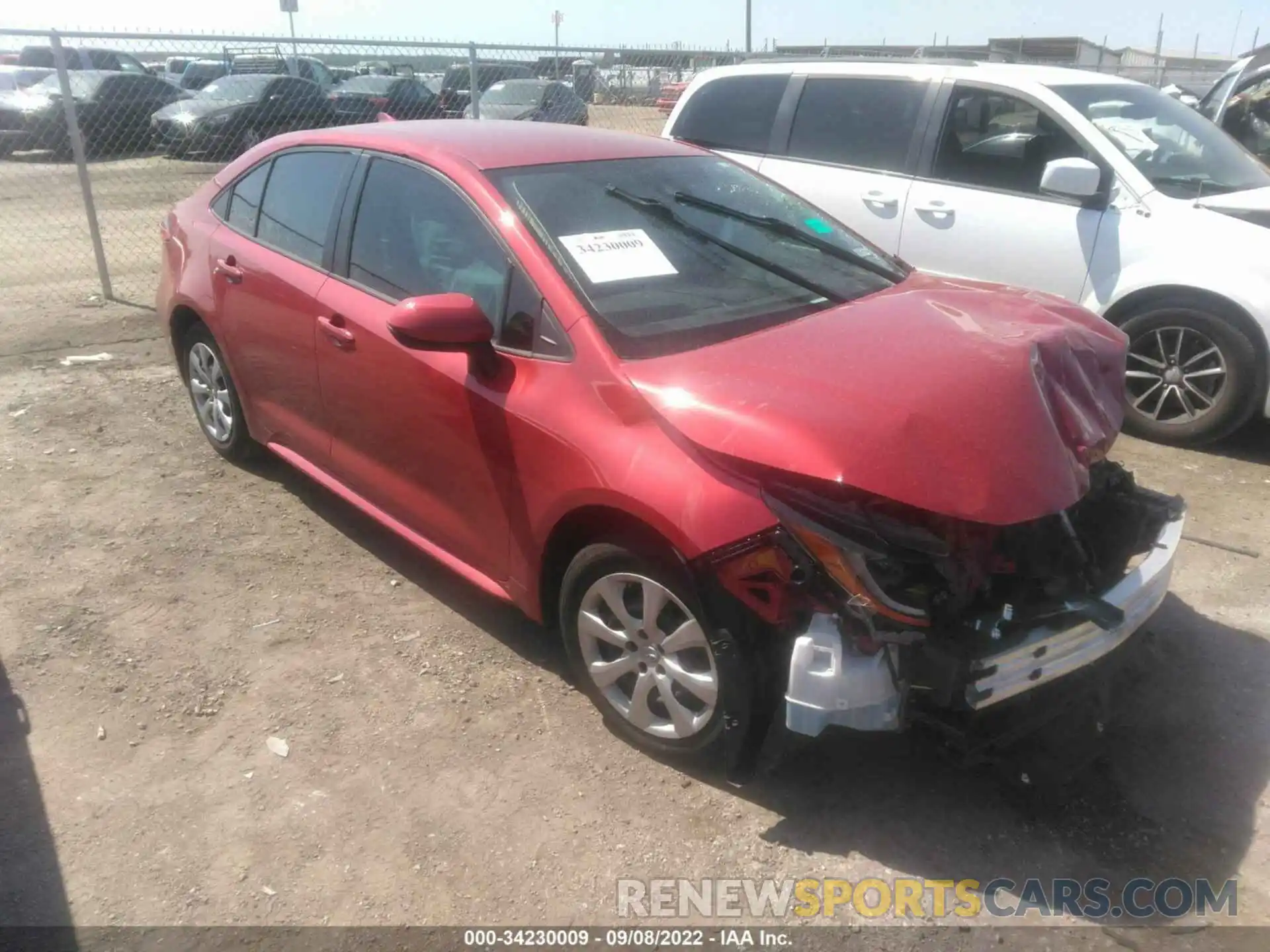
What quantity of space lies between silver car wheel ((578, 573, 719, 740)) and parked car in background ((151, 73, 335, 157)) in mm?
14082

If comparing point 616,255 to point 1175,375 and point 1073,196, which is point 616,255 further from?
point 1175,375

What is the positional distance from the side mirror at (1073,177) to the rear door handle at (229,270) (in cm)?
394

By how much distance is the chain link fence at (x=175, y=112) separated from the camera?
29.7 ft

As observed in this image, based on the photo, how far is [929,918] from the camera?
254 cm

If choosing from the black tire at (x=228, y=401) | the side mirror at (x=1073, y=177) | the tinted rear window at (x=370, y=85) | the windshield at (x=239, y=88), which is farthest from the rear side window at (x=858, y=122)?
the tinted rear window at (x=370, y=85)

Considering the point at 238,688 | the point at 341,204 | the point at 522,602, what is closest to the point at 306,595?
the point at 238,688

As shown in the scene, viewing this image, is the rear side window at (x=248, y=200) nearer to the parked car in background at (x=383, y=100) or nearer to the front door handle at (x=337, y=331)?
the front door handle at (x=337, y=331)

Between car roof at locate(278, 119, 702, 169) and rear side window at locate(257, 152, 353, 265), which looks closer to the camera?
car roof at locate(278, 119, 702, 169)

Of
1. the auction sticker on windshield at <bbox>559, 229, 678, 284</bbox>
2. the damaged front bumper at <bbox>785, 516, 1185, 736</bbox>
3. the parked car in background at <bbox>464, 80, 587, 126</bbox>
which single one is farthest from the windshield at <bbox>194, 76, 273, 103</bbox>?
the damaged front bumper at <bbox>785, 516, 1185, 736</bbox>

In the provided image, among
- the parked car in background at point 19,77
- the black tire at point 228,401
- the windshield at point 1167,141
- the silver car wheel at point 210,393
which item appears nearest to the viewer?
the black tire at point 228,401

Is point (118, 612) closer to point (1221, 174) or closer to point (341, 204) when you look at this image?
point (341, 204)

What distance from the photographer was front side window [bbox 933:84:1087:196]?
18.1 ft

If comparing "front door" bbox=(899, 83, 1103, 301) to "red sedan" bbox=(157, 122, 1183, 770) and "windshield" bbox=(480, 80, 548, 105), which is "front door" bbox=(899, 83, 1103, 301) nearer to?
"red sedan" bbox=(157, 122, 1183, 770)

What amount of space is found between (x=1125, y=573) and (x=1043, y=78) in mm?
3823
